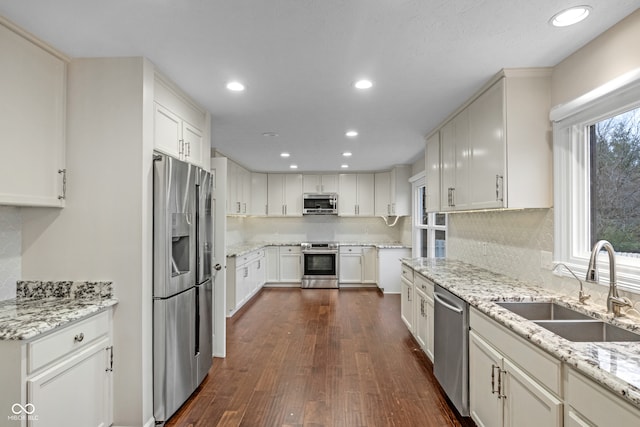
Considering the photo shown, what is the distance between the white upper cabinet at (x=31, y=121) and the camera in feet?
5.57

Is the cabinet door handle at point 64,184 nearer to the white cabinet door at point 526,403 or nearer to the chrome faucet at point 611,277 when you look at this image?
the white cabinet door at point 526,403

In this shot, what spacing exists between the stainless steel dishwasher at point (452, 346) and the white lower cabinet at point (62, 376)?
227 centimetres

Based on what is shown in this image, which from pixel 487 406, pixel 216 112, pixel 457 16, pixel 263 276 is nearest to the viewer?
pixel 457 16

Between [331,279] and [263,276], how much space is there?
54.0 inches

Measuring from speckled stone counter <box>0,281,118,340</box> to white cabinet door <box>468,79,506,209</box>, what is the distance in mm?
2693

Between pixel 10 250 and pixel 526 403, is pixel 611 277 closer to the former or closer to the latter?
pixel 526 403

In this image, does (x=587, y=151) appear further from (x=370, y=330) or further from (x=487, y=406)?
(x=370, y=330)

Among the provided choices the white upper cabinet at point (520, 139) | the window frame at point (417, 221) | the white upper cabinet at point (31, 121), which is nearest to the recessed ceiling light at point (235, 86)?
the white upper cabinet at point (31, 121)

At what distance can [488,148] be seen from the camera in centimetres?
244

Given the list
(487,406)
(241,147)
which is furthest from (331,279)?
(487,406)

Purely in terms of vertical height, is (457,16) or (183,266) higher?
(457,16)

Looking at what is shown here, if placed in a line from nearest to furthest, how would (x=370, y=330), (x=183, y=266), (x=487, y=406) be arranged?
(x=487, y=406) → (x=183, y=266) → (x=370, y=330)

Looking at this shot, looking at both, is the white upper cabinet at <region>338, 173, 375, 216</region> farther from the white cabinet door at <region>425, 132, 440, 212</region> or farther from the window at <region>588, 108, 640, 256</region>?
the window at <region>588, 108, 640, 256</region>

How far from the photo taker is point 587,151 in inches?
80.7
